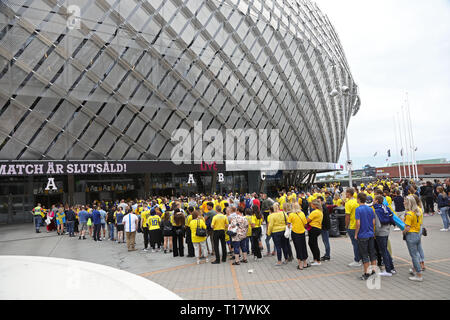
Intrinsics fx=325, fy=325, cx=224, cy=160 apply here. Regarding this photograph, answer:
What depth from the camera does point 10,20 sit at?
21.7 meters

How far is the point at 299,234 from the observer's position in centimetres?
804

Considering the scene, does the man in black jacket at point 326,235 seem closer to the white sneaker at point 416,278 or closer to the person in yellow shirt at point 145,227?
the white sneaker at point 416,278

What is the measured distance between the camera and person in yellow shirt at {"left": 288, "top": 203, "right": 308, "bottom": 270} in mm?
7984

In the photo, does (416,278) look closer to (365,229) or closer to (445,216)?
(365,229)

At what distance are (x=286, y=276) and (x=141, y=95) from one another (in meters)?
22.9

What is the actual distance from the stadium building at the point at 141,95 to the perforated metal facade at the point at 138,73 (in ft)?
0.28

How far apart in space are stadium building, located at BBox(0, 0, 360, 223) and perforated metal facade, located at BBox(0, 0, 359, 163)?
0.28ft

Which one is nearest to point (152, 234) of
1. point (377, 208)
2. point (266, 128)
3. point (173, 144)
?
point (377, 208)

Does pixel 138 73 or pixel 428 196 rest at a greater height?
pixel 138 73

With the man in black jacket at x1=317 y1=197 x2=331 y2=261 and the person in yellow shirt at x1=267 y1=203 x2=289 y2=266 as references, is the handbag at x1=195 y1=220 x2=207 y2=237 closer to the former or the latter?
the person in yellow shirt at x1=267 y1=203 x2=289 y2=266

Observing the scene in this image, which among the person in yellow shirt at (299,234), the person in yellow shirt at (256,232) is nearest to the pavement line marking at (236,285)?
the person in yellow shirt at (256,232)

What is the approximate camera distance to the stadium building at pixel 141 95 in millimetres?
22562

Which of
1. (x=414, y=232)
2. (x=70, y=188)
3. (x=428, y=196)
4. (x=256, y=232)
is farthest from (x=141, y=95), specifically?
(x=414, y=232)
